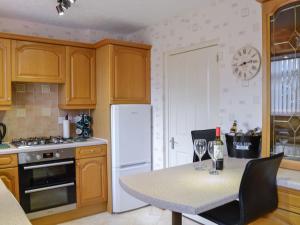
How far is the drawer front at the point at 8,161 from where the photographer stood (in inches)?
108

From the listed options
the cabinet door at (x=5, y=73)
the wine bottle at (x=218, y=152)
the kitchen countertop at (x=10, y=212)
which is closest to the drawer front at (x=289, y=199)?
the wine bottle at (x=218, y=152)

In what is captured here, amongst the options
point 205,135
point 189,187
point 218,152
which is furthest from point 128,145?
point 189,187

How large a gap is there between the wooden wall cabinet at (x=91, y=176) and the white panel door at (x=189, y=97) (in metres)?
0.88

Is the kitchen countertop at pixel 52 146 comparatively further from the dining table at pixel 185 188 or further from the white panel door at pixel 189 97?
the dining table at pixel 185 188

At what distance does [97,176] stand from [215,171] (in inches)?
76.3

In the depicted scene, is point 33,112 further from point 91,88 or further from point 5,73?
point 91,88

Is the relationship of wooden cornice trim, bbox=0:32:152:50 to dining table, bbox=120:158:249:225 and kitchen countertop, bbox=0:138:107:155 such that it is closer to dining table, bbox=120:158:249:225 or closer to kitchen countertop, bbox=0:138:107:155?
kitchen countertop, bbox=0:138:107:155

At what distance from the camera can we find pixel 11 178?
280 centimetres

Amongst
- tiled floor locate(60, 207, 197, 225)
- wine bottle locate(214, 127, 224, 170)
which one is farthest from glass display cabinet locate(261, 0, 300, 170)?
tiled floor locate(60, 207, 197, 225)

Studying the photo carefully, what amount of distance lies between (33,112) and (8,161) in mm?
847

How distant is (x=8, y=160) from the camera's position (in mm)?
2773

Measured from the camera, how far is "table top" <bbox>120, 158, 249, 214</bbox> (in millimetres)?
1260

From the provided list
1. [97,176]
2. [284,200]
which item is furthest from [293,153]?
[97,176]

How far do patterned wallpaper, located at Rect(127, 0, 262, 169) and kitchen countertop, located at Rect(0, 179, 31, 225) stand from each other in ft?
6.52
